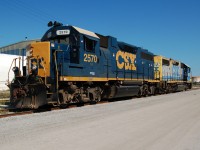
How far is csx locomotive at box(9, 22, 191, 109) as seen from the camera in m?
12.8

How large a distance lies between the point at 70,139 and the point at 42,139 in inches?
25.8

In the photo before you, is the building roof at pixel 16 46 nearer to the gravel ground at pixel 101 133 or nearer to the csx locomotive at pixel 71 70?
the csx locomotive at pixel 71 70

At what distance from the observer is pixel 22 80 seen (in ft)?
43.7

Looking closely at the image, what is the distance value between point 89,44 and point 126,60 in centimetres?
594

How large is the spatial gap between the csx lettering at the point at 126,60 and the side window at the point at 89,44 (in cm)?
385

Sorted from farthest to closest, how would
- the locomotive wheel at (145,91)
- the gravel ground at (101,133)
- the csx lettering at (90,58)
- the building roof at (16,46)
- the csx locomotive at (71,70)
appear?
the building roof at (16,46) → the locomotive wheel at (145,91) → the csx lettering at (90,58) → the csx locomotive at (71,70) → the gravel ground at (101,133)

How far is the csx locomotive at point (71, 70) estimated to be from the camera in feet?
41.9

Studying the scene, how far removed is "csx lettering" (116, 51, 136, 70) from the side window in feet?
12.6

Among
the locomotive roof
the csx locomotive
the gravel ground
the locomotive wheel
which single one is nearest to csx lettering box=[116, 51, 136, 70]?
the csx locomotive

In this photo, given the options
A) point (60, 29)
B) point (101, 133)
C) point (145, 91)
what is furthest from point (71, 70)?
point (145, 91)

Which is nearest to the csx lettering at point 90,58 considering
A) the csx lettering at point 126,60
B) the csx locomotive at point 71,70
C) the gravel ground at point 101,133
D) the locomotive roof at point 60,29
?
the csx locomotive at point 71,70

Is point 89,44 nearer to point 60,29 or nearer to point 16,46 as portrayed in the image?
point 60,29

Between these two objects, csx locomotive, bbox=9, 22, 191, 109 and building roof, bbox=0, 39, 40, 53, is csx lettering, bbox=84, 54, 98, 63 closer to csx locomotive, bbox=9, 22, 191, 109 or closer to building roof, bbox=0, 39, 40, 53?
csx locomotive, bbox=9, 22, 191, 109

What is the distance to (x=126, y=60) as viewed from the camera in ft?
67.6
